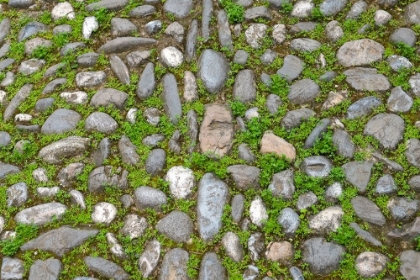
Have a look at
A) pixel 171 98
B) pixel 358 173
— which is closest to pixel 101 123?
pixel 171 98

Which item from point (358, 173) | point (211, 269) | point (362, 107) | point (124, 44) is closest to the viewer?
point (211, 269)

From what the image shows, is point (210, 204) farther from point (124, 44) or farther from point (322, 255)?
point (124, 44)

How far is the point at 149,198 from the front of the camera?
15.3 feet

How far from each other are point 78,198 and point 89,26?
2.44 metres

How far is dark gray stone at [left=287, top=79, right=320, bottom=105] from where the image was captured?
5.26 m

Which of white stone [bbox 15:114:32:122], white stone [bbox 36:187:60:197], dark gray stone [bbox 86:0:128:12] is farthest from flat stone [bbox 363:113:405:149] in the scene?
white stone [bbox 15:114:32:122]

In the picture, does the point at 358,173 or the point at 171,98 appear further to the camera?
the point at 171,98

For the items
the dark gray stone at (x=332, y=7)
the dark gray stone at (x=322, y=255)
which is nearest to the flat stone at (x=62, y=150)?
the dark gray stone at (x=322, y=255)

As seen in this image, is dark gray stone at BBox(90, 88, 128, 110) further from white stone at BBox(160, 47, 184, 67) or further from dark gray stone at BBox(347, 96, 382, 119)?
dark gray stone at BBox(347, 96, 382, 119)

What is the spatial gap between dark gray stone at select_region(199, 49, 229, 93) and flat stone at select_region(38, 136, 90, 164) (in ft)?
4.92

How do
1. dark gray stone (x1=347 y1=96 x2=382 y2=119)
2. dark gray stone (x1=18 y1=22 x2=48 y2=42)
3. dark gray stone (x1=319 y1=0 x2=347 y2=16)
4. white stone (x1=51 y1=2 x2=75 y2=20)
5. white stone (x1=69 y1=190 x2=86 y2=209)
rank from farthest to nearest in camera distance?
white stone (x1=51 y1=2 x2=75 y2=20) → dark gray stone (x1=18 y1=22 x2=48 y2=42) → dark gray stone (x1=319 y1=0 x2=347 y2=16) → dark gray stone (x1=347 y1=96 x2=382 y2=119) → white stone (x1=69 y1=190 x2=86 y2=209)

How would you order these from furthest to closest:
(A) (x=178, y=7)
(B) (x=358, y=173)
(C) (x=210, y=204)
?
(A) (x=178, y=7)
(B) (x=358, y=173)
(C) (x=210, y=204)

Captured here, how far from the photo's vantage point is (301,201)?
4.56 meters

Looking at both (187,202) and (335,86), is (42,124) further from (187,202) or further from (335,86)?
(335,86)
